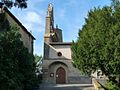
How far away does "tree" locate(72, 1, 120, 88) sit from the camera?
3284cm

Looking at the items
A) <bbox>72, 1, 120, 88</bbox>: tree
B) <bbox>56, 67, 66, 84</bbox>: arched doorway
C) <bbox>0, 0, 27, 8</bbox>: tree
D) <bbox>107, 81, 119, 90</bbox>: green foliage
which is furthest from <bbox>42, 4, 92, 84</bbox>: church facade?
<bbox>0, 0, 27, 8</bbox>: tree

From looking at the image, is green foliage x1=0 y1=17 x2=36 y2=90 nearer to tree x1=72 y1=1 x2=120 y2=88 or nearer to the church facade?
tree x1=72 y1=1 x2=120 y2=88

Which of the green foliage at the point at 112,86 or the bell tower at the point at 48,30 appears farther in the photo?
the bell tower at the point at 48,30

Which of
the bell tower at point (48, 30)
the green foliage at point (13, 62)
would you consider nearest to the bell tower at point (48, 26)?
the bell tower at point (48, 30)

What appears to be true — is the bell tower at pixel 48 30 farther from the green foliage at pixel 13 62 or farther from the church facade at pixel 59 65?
the green foliage at pixel 13 62

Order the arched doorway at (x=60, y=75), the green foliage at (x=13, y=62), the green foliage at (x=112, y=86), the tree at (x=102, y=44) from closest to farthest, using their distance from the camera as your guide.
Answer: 1. the green foliage at (x=13, y=62)
2. the tree at (x=102, y=44)
3. the green foliage at (x=112, y=86)
4. the arched doorway at (x=60, y=75)

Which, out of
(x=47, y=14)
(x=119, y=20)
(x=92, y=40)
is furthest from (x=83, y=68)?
(x=47, y=14)

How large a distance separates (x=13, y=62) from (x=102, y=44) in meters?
10.3

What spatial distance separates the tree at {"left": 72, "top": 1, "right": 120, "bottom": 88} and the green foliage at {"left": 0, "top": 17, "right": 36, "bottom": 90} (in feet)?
20.9

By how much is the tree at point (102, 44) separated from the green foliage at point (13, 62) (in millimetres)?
6361

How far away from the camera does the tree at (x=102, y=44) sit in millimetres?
32844

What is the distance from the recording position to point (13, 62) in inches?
1085

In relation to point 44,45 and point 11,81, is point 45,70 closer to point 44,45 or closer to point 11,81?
point 44,45

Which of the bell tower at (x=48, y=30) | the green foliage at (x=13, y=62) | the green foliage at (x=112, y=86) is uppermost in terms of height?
the bell tower at (x=48, y=30)
